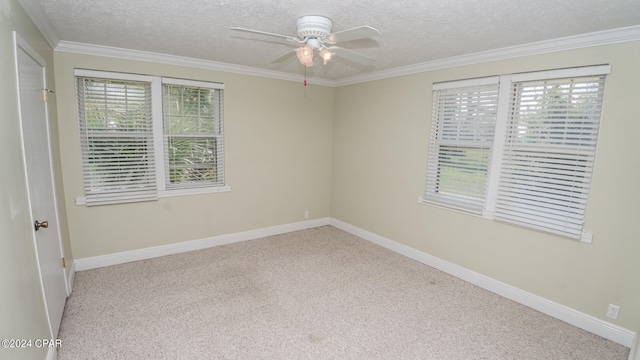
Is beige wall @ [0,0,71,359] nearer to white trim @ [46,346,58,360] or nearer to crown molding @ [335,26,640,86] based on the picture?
white trim @ [46,346,58,360]

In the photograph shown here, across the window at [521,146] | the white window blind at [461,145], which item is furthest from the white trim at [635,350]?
the white window blind at [461,145]

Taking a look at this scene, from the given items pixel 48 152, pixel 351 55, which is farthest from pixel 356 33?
pixel 48 152

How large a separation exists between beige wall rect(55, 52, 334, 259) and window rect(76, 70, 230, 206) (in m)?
0.10

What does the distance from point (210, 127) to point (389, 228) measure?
9.19ft

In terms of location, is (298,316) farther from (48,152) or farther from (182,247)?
(48,152)

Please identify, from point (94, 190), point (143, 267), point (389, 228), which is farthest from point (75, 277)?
point (389, 228)

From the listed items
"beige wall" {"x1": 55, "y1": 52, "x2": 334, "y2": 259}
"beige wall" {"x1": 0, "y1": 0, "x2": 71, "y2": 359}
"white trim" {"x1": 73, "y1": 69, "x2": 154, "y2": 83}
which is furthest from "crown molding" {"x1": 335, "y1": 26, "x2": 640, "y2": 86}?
"beige wall" {"x1": 0, "y1": 0, "x2": 71, "y2": 359}

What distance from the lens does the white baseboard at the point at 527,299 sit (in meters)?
2.48

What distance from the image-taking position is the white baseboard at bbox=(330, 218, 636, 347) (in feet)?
8.14

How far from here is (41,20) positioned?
236 centimetres

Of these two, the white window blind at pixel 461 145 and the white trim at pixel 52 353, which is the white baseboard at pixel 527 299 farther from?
the white trim at pixel 52 353

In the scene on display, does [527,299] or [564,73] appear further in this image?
[527,299]

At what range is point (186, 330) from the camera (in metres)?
2.48

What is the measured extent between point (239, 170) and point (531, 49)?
141 inches
